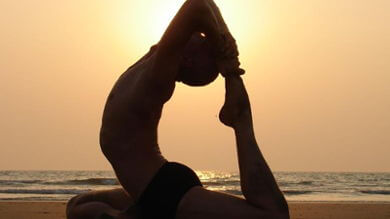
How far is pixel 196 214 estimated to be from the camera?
2936 mm

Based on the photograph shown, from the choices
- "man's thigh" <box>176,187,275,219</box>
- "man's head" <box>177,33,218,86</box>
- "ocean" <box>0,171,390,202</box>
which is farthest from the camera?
"ocean" <box>0,171,390,202</box>

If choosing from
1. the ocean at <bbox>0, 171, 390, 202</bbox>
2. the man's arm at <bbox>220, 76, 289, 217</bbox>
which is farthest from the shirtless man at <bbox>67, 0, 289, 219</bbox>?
the ocean at <bbox>0, 171, 390, 202</bbox>

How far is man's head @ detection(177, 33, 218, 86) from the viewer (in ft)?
10.5

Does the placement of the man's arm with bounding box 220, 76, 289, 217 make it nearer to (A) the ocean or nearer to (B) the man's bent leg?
(B) the man's bent leg

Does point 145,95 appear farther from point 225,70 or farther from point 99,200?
point 99,200

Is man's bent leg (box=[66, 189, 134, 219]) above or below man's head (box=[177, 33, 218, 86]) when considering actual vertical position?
below

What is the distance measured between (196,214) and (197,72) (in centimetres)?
75

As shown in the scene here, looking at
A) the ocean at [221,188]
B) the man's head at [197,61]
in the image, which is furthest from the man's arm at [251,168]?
the ocean at [221,188]

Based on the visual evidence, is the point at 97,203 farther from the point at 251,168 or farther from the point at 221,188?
the point at 221,188

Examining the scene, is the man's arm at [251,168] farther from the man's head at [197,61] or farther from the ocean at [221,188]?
the ocean at [221,188]

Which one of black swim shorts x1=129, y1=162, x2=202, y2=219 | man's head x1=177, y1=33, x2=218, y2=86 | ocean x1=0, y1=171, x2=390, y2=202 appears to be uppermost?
man's head x1=177, y1=33, x2=218, y2=86

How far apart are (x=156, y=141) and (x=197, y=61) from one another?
0.47 metres

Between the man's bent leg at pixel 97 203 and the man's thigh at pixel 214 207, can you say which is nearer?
the man's thigh at pixel 214 207

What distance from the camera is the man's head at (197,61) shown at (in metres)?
3.19
